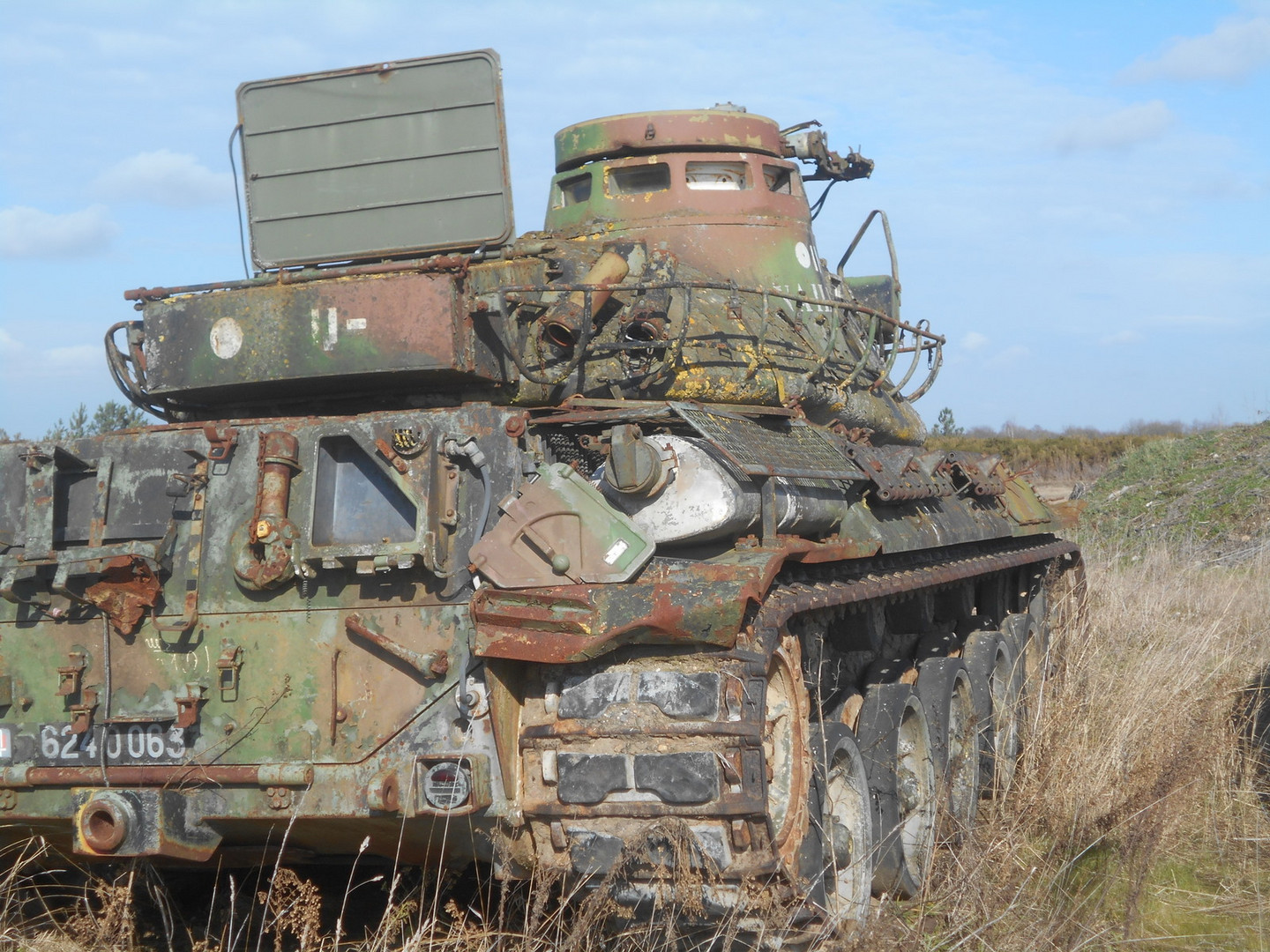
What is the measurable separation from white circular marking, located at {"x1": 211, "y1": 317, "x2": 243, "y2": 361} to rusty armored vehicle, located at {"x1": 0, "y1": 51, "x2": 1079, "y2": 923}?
3 centimetres

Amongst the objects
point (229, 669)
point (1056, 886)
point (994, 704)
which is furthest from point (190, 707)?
point (994, 704)

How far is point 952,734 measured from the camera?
330 inches

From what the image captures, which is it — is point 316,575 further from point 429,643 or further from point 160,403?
point 160,403

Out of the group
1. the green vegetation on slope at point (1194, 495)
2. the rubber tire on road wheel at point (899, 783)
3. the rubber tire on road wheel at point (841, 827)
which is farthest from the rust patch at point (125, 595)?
the green vegetation on slope at point (1194, 495)

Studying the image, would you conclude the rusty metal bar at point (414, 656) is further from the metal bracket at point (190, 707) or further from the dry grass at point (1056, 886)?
the dry grass at point (1056, 886)

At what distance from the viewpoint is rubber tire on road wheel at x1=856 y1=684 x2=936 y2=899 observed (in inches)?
270

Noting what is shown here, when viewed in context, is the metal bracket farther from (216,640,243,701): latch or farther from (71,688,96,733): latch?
(71,688,96,733): latch

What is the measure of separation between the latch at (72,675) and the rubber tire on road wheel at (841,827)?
2871mm

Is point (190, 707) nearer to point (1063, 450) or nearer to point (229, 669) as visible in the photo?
point (229, 669)

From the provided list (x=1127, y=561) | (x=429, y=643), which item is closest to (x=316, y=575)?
(x=429, y=643)

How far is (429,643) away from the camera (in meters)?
5.05

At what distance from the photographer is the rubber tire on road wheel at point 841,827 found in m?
5.64

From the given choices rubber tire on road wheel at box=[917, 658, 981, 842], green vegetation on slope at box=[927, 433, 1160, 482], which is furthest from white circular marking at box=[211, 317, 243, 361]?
green vegetation on slope at box=[927, 433, 1160, 482]

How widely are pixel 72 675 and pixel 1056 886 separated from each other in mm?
4387
